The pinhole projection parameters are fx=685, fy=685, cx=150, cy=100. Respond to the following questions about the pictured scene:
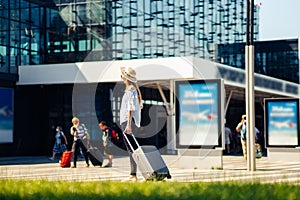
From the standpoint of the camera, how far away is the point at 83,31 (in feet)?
119

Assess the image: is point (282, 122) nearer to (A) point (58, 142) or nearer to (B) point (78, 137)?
(B) point (78, 137)

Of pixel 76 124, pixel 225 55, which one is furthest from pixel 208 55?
pixel 76 124

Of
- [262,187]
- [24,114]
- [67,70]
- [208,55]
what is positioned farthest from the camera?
[208,55]

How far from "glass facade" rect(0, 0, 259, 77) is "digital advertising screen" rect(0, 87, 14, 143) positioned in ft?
3.46

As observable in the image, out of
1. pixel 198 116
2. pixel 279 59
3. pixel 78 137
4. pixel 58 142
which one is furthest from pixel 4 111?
pixel 279 59

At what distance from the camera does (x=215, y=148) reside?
19.9m

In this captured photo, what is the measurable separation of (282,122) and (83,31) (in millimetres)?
14792

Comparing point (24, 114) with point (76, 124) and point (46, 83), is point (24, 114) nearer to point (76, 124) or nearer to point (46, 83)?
point (46, 83)

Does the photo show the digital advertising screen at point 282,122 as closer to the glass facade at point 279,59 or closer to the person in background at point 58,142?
the person in background at point 58,142

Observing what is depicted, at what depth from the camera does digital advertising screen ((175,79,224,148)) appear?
2005cm

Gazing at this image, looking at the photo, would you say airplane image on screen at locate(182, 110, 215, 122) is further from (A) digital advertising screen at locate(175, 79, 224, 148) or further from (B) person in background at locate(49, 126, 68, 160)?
(B) person in background at locate(49, 126, 68, 160)

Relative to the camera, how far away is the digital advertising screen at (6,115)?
31.1m

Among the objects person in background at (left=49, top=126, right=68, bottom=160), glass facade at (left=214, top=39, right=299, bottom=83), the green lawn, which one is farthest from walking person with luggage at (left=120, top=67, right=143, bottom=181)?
glass facade at (left=214, top=39, right=299, bottom=83)

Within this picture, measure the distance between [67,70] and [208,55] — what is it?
19.6 meters
